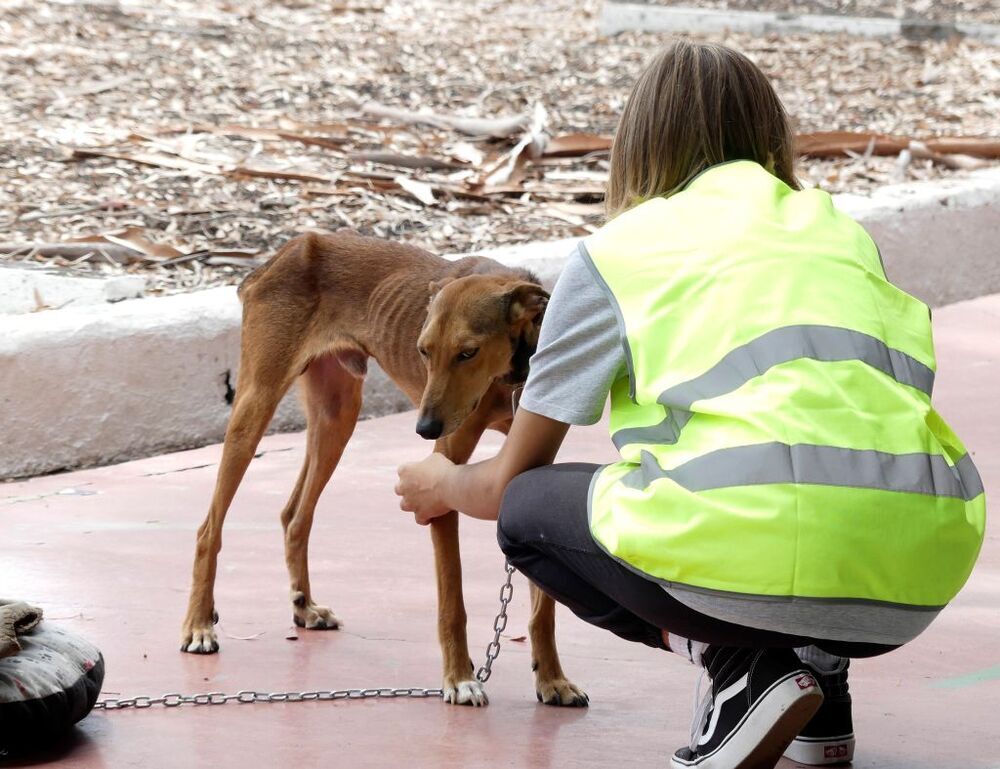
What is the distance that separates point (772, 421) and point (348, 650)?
6.49 ft

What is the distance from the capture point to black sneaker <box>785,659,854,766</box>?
11.5 feet

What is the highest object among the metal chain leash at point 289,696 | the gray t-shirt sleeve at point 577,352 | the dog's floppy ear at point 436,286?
the gray t-shirt sleeve at point 577,352

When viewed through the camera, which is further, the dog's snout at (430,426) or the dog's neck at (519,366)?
the dog's neck at (519,366)

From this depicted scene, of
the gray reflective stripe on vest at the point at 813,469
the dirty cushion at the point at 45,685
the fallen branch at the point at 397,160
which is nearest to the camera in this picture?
the gray reflective stripe on vest at the point at 813,469

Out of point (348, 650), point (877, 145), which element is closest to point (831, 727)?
point (348, 650)

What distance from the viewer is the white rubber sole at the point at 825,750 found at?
3.51 m

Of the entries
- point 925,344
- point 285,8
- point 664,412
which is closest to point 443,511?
point 664,412

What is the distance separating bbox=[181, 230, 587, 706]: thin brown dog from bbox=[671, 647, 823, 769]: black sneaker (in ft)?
2.77

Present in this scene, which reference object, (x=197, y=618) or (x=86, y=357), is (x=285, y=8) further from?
(x=197, y=618)

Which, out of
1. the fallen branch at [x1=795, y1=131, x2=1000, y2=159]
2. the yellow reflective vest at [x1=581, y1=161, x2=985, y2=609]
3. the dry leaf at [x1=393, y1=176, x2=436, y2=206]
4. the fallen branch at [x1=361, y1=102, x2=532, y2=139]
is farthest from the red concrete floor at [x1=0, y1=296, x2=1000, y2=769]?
the fallen branch at [x1=795, y1=131, x2=1000, y2=159]

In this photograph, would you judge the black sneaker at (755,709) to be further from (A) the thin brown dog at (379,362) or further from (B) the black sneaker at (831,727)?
(A) the thin brown dog at (379,362)

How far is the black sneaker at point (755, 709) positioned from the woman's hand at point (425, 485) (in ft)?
2.66

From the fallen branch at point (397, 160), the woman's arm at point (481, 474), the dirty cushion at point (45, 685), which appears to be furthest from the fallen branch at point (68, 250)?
the woman's arm at point (481, 474)

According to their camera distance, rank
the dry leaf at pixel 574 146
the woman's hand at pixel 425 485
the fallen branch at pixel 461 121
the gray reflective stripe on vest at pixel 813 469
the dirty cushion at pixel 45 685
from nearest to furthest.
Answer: the gray reflective stripe on vest at pixel 813 469 < the dirty cushion at pixel 45 685 < the woman's hand at pixel 425 485 < the dry leaf at pixel 574 146 < the fallen branch at pixel 461 121
